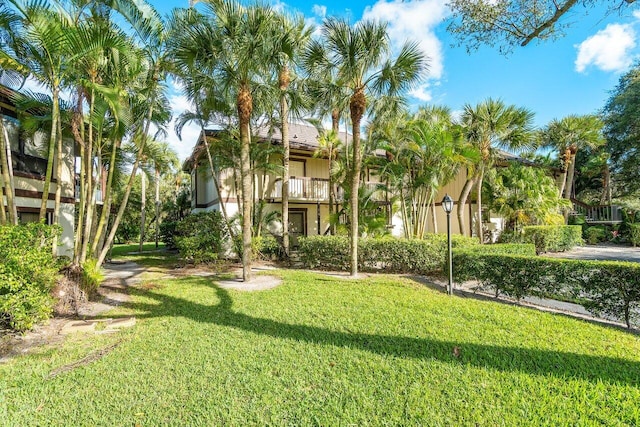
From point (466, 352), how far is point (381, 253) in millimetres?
6570

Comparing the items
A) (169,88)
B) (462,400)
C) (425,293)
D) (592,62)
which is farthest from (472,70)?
(462,400)

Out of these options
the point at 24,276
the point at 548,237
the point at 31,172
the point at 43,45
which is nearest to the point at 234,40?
the point at 43,45

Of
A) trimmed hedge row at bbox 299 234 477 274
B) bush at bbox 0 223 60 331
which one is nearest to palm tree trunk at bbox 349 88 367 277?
trimmed hedge row at bbox 299 234 477 274

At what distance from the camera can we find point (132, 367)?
378 centimetres

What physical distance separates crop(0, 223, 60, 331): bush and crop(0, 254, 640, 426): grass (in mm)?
903

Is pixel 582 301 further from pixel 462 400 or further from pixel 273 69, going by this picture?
pixel 273 69

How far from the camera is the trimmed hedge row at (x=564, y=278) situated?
538 centimetres

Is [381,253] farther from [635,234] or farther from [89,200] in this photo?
[635,234]

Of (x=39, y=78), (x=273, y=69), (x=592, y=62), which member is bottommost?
(x=39, y=78)

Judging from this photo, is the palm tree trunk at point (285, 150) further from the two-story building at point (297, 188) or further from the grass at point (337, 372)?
the grass at point (337, 372)

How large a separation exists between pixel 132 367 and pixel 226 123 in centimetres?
1119

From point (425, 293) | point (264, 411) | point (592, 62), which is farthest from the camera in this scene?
point (592, 62)

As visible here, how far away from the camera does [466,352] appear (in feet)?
13.3

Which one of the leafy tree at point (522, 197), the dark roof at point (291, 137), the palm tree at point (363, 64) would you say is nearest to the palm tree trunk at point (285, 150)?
the dark roof at point (291, 137)
